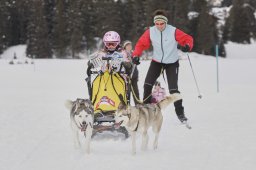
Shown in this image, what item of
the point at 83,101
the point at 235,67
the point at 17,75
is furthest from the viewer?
the point at 235,67

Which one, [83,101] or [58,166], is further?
[83,101]

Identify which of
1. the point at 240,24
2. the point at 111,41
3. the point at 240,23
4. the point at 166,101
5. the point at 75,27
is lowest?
the point at 166,101

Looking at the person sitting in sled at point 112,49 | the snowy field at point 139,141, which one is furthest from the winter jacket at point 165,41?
the snowy field at point 139,141

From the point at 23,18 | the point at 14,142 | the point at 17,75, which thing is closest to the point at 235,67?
the point at 17,75

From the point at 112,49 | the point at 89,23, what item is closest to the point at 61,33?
the point at 89,23

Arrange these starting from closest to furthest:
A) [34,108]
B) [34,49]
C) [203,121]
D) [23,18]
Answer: [203,121], [34,108], [34,49], [23,18]

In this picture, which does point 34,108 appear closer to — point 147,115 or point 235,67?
point 147,115

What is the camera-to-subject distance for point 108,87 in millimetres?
6934

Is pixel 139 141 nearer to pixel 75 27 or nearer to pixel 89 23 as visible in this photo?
pixel 75 27

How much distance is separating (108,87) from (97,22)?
158ft

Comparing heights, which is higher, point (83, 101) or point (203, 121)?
point (83, 101)

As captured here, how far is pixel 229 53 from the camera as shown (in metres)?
54.4

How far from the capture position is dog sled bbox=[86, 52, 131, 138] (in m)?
6.75

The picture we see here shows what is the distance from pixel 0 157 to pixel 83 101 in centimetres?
125
